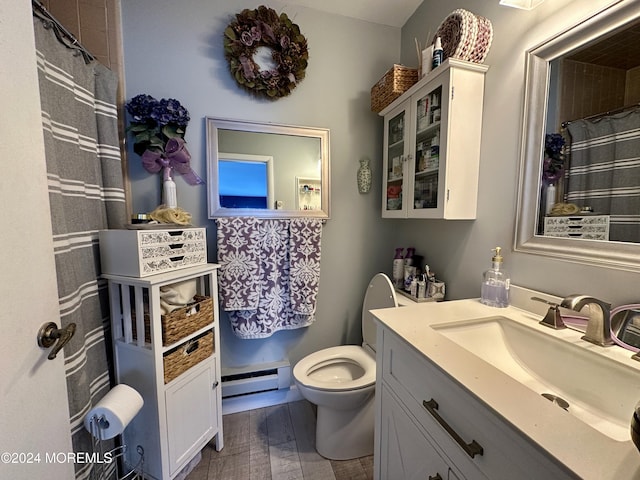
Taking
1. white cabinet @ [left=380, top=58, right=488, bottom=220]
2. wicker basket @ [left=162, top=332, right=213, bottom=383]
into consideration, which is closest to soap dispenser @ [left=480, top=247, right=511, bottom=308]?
white cabinet @ [left=380, top=58, right=488, bottom=220]

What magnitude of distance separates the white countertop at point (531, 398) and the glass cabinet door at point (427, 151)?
1.87 feet

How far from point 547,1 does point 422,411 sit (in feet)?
4.51

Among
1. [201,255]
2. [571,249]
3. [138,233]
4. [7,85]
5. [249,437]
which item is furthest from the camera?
[249,437]

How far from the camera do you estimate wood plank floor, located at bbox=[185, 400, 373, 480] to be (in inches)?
47.7

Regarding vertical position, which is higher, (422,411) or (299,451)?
(422,411)

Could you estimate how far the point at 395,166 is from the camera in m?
1.57

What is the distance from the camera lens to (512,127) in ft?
3.31

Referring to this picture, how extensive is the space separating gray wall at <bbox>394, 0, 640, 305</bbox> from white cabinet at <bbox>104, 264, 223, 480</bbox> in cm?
125

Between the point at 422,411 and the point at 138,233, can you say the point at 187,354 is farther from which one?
the point at 422,411

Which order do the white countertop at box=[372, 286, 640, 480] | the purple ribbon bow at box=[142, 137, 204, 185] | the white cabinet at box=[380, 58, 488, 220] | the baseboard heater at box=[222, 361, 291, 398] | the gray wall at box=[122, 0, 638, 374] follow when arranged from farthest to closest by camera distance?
the baseboard heater at box=[222, 361, 291, 398] → the purple ribbon bow at box=[142, 137, 204, 185] → the white cabinet at box=[380, 58, 488, 220] → the gray wall at box=[122, 0, 638, 374] → the white countertop at box=[372, 286, 640, 480]

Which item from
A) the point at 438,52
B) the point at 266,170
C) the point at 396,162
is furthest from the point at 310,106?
the point at 438,52

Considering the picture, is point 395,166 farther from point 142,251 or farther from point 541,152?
point 142,251

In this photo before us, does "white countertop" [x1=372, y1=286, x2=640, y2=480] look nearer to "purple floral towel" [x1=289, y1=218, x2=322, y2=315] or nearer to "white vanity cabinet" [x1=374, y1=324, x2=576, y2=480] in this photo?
"white vanity cabinet" [x1=374, y1=324, x2=576, y2=480]

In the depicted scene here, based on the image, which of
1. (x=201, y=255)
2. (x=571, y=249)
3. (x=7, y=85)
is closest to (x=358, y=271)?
(x=201, y=255)
